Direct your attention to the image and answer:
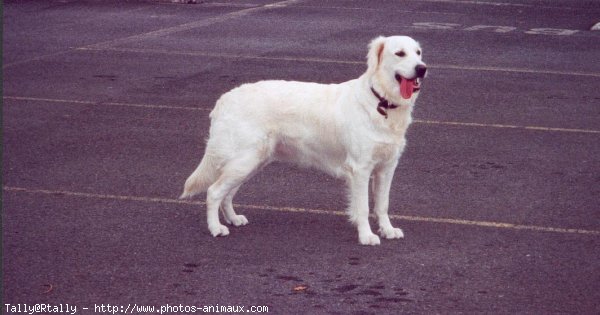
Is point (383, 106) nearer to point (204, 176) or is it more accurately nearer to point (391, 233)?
point (391, 233)

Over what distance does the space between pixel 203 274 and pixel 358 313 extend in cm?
117

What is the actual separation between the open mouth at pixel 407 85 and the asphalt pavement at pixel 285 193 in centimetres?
104

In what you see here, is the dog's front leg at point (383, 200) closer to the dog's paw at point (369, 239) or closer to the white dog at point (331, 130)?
the white dog at point (331, 130)

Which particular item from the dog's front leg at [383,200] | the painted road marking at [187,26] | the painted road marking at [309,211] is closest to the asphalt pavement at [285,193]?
the painted road marking at [309,211]

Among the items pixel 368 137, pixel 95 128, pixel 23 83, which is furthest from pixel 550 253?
pixel 23 83

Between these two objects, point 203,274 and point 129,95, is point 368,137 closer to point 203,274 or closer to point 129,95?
point 203,274

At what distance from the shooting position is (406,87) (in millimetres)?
7258

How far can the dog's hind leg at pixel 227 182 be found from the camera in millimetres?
7559

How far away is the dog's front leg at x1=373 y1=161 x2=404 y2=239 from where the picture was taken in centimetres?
760

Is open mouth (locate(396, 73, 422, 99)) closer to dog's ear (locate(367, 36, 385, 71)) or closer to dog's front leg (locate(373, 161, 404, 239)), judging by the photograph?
dog's ear (locate(367, 36, 385, 71))

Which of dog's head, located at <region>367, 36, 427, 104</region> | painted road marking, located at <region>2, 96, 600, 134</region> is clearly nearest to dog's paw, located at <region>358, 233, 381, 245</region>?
dog's head, located at <region>367, 36, 427, 104</region>

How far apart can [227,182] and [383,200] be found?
42.4 inches

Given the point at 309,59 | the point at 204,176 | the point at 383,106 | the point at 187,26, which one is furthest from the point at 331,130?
the point at 187,26

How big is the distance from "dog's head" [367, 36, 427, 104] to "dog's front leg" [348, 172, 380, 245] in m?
0.58
